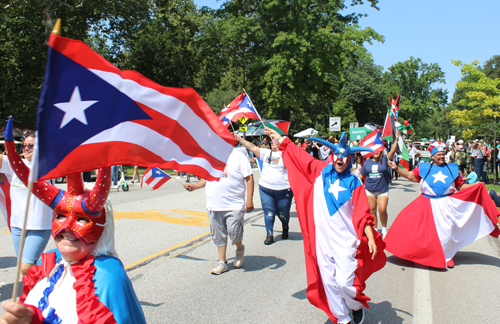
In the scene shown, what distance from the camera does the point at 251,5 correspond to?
30.8m

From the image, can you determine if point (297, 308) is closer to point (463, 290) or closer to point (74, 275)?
point (463, 290)

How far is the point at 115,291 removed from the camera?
231 cm

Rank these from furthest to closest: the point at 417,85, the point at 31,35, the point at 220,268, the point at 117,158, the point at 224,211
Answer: the point at 417,85 → the point at 31,35 → the point at 224,211 → the point at 220,268 → the point at 117,158

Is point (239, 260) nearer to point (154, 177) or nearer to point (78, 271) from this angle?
point (154, 177)

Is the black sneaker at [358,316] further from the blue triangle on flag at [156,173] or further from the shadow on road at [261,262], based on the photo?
the blue triangle on flag at [156,173]

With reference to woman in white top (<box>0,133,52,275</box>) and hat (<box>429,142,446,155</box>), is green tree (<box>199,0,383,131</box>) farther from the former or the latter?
woman in white top (<box>0,133,52,275</box>)

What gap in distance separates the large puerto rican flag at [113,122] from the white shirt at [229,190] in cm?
308

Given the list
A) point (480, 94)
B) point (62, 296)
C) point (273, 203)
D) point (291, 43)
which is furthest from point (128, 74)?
point (291, 43)

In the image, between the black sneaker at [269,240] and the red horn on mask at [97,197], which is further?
the black sneaker at [269,240]

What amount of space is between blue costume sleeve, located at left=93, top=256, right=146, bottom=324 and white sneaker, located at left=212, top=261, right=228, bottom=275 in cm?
364

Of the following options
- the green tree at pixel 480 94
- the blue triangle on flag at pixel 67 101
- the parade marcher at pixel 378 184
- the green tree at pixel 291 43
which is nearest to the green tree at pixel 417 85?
the green tree at pixel 291 43

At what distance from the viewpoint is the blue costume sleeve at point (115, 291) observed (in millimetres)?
2273

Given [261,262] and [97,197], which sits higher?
[97,197]

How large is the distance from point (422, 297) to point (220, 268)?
2607 mm
